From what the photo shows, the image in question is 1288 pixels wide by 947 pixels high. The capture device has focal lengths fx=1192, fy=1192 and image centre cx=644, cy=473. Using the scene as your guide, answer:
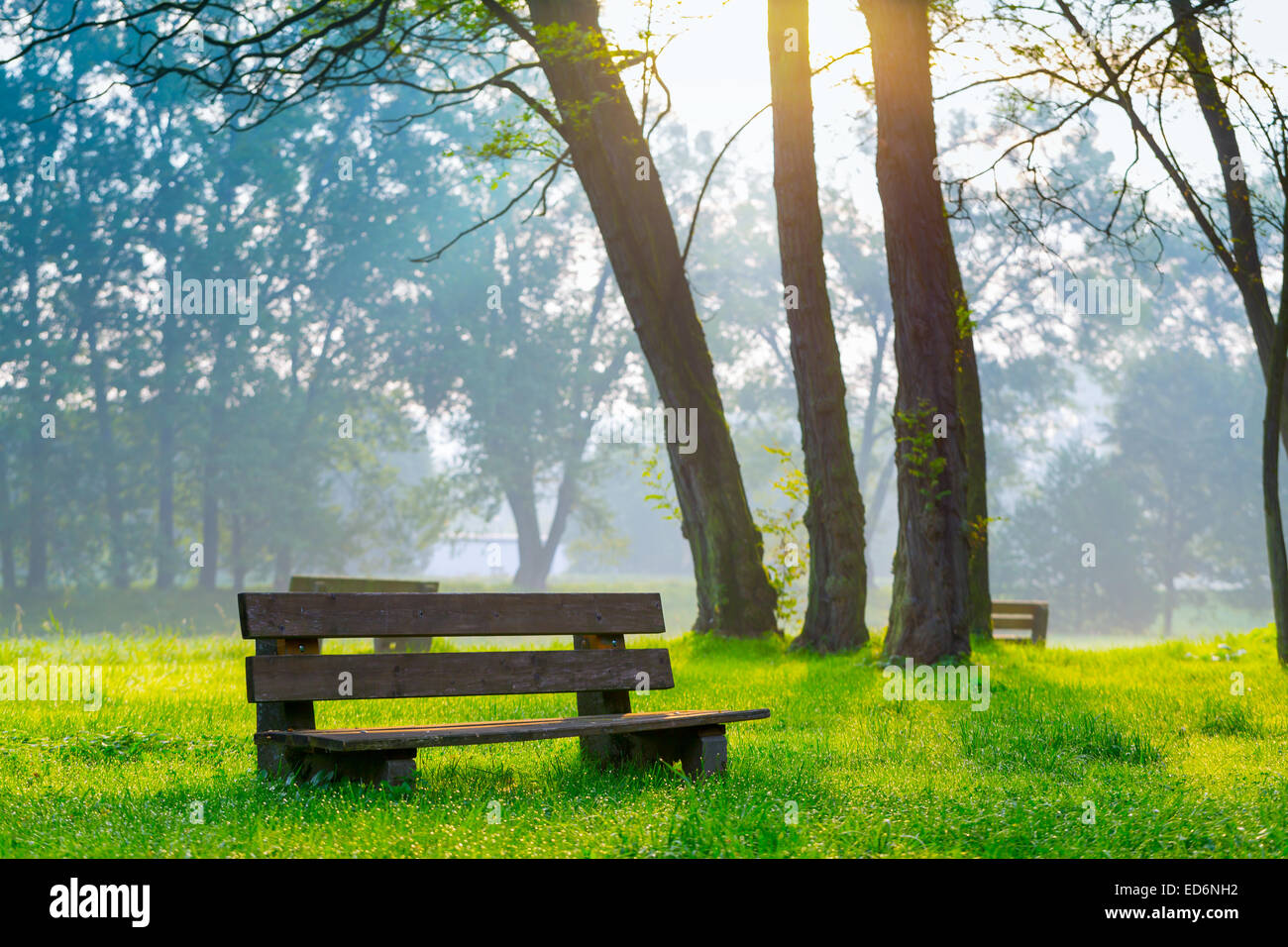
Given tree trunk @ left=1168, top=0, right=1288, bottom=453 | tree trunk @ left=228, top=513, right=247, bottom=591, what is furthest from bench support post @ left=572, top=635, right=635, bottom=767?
tree trunk @ left=228, top=513, right=247, bottom=591

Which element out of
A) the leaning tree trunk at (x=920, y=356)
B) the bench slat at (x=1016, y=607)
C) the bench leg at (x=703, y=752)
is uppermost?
the leaning tree trunk at (x=920, y=356)

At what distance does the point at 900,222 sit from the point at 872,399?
3328 cm

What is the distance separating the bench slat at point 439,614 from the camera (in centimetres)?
497

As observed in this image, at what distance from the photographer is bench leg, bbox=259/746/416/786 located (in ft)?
15.6

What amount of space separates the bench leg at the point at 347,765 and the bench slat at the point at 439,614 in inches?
19.6

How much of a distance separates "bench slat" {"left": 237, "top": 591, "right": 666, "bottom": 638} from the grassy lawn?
0.67 metres

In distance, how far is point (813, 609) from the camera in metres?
11.4

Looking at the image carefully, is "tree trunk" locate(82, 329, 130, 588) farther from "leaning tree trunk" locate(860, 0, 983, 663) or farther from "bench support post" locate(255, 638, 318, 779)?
"bench support post" locate(255, 638, 318, 779)

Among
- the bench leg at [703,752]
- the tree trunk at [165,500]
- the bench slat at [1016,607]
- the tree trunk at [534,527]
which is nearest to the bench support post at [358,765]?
the bench leg at [703,752]

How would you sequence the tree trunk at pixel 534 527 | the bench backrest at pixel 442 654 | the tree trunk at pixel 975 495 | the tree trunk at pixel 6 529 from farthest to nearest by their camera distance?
the tree trunk at pixel 534 527
the tree trunk at pixel 6 529
the tree trunk at pixel 975 495
the bench backrest at pixel 442 654

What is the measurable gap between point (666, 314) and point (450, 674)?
24.8 ft

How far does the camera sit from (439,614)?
537cm

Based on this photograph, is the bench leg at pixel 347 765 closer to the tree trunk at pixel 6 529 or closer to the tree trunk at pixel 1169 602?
the tree trunk at pixel 6 529
